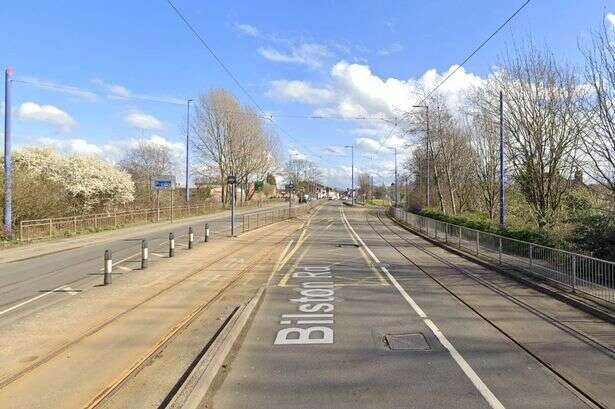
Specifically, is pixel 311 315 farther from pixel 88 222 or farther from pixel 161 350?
pixel 88 222

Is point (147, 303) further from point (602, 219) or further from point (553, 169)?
point (553, 169)

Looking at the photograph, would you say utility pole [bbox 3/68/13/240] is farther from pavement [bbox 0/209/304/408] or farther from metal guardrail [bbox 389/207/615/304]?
metal guardrail [bbox 389/207/615/304]

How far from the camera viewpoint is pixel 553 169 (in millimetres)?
24219

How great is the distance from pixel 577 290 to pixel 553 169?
45.0ft

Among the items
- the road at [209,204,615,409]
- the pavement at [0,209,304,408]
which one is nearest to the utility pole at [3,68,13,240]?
the pavement at [0,209,304,408]

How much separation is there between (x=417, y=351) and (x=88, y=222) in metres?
33.7

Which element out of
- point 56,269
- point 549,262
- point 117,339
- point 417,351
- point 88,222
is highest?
point 549,262

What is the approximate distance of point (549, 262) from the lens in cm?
1397

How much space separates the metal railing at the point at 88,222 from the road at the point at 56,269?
95.9 inches

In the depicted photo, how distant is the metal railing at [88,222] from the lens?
3012 cm

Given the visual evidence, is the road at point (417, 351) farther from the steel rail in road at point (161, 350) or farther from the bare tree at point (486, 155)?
the bare tree at point (486, 155)

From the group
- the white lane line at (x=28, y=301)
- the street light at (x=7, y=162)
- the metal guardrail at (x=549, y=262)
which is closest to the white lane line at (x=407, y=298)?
the metal guardrail at (x=549, y=262)

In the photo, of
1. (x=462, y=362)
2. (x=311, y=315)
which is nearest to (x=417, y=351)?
(x=462, y=362)

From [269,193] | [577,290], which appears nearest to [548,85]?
[577,290]
